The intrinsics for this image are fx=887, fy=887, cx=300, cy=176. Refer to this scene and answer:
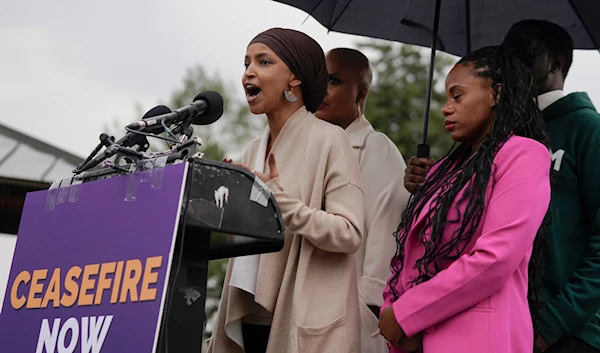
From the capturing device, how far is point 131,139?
8.98 feet

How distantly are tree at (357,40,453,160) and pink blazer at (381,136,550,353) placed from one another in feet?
60.4

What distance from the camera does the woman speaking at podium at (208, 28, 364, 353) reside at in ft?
10.1

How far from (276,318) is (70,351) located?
0.88 metres

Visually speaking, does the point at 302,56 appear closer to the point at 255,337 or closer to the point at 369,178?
the point at 369,178

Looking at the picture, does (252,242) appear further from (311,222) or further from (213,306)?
(213,306)

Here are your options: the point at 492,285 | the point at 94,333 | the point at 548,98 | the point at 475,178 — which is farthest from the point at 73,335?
the point at 548,98

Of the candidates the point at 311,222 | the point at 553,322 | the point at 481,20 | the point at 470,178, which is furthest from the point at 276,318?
the point at 481,20

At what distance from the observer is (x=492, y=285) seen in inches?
111

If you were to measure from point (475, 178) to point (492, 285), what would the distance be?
1.31 ft

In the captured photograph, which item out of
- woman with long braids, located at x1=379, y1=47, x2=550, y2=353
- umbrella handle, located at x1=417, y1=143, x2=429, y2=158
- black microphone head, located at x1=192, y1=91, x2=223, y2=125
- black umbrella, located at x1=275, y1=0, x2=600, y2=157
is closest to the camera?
woman with long braids, located at x1=379, y1=47, x2=550, y2=353

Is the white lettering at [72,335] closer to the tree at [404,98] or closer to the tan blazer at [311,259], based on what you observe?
the tan blazer at [311,259]

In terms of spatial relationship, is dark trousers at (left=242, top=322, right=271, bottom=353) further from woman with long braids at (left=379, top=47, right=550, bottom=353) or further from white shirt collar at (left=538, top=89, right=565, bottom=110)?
white shirt collar at (left=538, top=89, right=565, bottom=110)

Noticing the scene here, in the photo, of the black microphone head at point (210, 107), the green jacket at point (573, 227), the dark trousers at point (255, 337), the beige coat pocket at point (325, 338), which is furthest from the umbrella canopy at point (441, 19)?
the beige coat pocket at point (325, 338)

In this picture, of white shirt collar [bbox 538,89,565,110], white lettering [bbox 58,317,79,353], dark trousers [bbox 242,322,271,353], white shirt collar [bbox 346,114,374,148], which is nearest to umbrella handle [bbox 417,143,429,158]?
white shirt collar [bbox 346,114,374,148]
